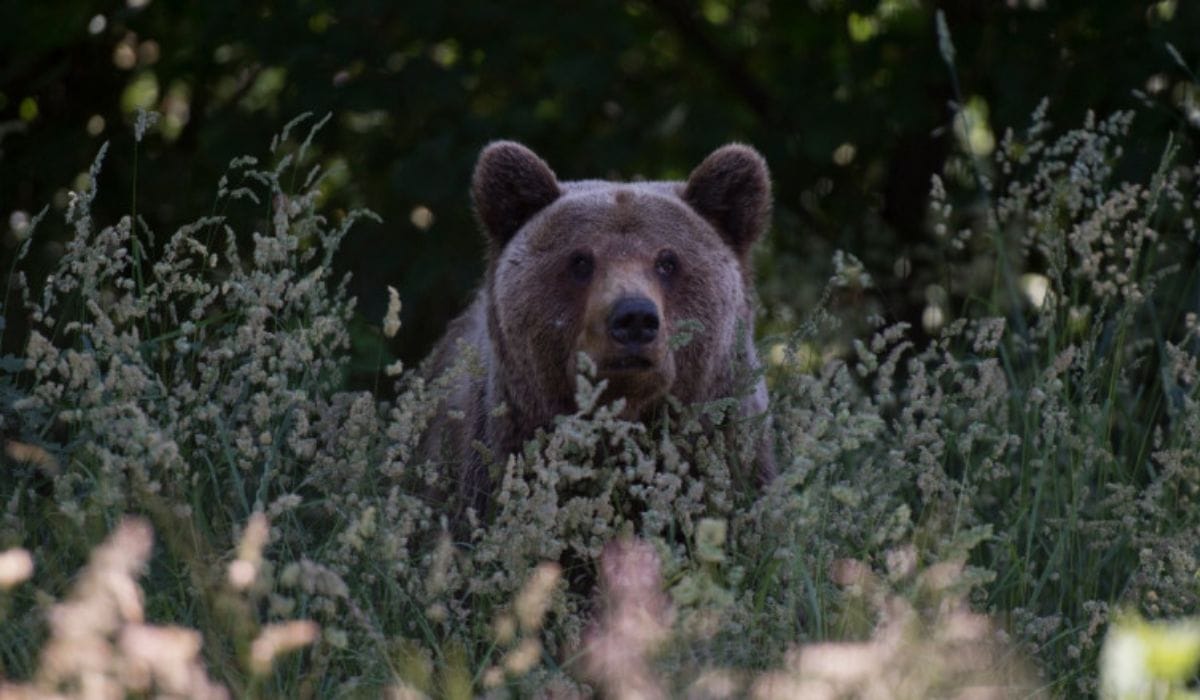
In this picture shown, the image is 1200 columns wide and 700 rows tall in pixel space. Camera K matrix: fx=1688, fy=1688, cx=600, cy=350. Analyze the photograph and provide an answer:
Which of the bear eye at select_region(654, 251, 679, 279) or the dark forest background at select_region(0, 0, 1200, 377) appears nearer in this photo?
the bear eye at select_region(654, 251, 679, 279)

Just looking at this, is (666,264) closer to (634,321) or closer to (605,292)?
(605,292)

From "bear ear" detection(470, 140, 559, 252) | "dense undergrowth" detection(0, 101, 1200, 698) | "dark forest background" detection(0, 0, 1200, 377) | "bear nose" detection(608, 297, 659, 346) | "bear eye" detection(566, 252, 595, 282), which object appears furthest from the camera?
"dark forest background" detection(0, 0, 1200, 377)

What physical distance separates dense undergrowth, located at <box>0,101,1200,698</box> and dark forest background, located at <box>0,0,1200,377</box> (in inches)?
67.4

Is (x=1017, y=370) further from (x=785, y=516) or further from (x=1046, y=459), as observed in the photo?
(x=785, y=516)

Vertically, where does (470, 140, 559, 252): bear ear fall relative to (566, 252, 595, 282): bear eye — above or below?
above

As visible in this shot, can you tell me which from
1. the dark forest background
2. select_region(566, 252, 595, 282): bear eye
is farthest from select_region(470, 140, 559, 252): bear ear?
the dark forest background

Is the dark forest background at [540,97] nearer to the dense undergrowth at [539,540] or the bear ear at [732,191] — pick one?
the bear ear at [732,191]

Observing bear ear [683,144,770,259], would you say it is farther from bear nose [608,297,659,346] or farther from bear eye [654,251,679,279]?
bear nose [608,297,659,346]

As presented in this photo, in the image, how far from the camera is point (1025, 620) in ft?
13.2

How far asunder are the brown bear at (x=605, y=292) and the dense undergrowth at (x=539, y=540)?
0.63 ft

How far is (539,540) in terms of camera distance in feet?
12.1

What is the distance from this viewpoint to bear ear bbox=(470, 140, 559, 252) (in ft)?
17.9

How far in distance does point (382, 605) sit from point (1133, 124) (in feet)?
13.4

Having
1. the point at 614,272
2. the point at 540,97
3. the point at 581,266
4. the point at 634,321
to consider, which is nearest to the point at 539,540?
the point at 634,321
